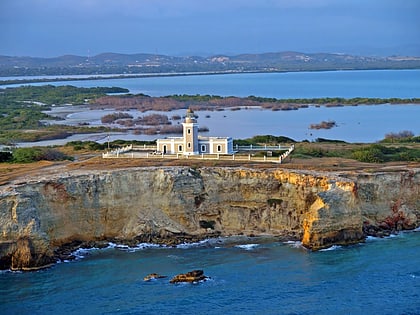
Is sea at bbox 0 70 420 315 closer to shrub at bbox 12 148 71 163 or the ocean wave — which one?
the ocean wave

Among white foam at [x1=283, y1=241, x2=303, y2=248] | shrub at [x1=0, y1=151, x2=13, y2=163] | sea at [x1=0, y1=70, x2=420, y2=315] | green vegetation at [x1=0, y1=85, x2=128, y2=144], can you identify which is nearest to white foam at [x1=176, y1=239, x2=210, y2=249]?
sea at [x1=0, y1=70, x2=420, y2=315]

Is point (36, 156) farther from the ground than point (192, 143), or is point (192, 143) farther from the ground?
point (192, 143)

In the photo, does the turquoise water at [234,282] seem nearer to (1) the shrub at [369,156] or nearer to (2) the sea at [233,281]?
(2) the sea at [233,281]

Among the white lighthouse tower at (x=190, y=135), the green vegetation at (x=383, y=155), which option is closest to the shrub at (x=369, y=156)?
the green vegetation at (x=383, y=155)

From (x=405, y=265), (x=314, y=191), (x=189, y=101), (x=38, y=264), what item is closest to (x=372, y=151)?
(x=314, y=191)

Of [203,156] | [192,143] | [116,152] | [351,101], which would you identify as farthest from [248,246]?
[351,101]

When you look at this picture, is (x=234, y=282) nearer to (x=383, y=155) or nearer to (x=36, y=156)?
(x=383, y=155)
